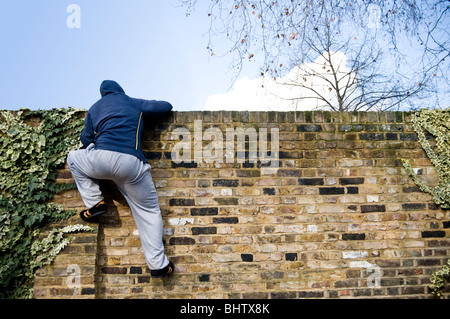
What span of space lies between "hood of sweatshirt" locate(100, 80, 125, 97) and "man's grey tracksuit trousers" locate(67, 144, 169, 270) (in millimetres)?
616

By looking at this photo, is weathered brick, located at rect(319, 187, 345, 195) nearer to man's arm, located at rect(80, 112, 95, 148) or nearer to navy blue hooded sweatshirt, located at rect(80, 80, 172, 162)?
navy blue hooded sweatshirt, located at rect(80, 80, 172, 162)

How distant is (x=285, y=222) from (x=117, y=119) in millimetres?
2011

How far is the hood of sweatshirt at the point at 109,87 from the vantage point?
341 centimetres

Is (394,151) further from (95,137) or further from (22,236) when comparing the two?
(22,236)

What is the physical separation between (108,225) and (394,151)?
3216mm

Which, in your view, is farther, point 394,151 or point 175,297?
point 394,151

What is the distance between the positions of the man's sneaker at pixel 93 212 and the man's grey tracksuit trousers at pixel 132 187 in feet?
0.13

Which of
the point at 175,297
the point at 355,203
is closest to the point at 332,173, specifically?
the point at 355,203

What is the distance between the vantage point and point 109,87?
11.2 ft

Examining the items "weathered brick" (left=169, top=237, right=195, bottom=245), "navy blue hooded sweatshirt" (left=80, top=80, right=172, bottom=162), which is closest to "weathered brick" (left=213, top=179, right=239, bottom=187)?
"weathered brick" (left=169, top=237, right=195, bottom=245)

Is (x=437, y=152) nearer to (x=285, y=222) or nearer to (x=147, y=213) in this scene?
(x=285, y=222)

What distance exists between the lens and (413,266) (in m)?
3.49

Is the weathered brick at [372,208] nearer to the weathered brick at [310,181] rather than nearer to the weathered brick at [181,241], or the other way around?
the weathered brick at [310,181]

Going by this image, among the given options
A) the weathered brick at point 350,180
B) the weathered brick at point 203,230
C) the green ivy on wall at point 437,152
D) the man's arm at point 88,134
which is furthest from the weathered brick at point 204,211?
the green ivy on wall at point 437,152
